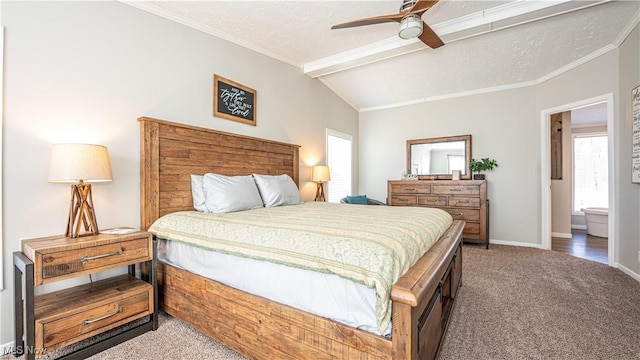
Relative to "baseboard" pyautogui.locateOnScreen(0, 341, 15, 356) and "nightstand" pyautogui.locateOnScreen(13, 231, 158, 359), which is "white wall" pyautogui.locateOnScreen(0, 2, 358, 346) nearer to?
"baseboard" pyautogui.locateOnScreen(0, 341, 15, 356)

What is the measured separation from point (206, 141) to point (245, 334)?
78.3 inches

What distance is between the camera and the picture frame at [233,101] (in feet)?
10.3

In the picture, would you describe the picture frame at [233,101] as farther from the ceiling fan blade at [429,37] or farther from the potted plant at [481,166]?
the potted plant at [481,166]

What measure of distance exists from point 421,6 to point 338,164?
3346 millimetres

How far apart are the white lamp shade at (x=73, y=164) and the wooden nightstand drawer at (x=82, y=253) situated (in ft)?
1.36

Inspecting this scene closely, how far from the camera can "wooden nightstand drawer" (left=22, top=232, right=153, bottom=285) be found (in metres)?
1.59

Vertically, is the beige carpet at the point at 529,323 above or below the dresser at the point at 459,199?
below

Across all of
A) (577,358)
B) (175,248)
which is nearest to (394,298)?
(577,358)

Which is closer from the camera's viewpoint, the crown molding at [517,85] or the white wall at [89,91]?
the white wall at [89,91]

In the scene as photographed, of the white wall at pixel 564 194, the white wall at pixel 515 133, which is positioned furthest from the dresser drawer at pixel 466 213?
the white wall at pixel 564 194

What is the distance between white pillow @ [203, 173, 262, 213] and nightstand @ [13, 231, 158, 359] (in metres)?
0.62

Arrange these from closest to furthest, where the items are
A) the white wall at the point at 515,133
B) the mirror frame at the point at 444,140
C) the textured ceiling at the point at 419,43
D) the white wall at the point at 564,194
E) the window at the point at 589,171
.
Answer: the textured ceiling at the point at 419,43 < the white wall at the point at 515,133 < the mirror frame at the point at 444,140 < the white wall at the point at 564,194 < the window at the point at 589,171

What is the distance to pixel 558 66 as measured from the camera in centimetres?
400

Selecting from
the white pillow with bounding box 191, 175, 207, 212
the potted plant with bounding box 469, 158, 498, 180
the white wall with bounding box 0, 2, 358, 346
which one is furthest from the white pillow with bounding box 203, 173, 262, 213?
the potted plant with bounding box 469, 158, 498, 180
